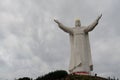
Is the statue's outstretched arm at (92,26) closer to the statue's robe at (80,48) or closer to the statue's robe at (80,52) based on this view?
the statue's robe at (80,48)

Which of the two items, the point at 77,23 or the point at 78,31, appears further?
the point at 77,23

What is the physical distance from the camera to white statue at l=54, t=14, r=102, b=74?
109 feet

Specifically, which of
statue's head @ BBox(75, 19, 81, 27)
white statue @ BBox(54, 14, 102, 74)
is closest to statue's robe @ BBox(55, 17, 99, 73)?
white statue @ BBox(54, 14, 102, 74)

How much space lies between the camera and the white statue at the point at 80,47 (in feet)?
109

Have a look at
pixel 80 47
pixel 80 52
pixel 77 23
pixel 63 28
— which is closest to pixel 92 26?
pixel 77 23

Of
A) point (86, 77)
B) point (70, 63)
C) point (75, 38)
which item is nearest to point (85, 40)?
point (75, 38)

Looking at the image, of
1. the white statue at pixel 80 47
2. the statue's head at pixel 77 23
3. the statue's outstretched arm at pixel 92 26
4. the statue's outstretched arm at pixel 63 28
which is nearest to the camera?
the statue's outstretched arm at pixel 92 26

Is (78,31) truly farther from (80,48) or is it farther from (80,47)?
(80,48)

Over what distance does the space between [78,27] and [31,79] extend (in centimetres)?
900

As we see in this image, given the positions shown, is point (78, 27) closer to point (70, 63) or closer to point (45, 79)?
point (70, 63)

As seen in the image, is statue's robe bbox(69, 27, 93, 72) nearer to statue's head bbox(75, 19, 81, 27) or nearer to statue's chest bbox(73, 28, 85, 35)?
statue's chest bbox(73, 28, 85, 35)

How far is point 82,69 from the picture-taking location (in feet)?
109

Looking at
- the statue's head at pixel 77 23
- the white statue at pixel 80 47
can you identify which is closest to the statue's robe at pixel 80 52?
the white statue at pixel 80 47

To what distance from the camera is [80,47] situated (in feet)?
112
